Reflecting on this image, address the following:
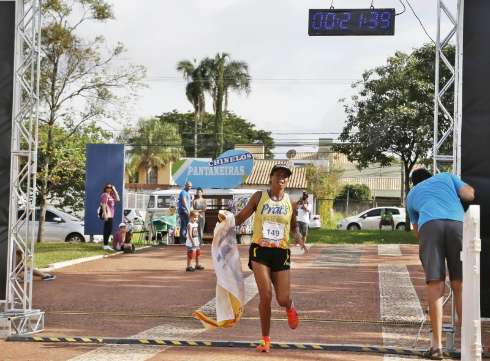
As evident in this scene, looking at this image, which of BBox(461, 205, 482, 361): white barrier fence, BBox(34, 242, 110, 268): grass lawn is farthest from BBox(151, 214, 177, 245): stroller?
BBox(461, 205, 482, 361): white barrier fence

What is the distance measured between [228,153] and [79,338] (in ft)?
67.9

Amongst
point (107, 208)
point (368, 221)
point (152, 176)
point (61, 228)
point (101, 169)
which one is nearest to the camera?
point (107, 208)

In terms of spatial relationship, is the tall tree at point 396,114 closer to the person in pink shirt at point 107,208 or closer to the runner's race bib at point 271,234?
the person in pink shirt at point 107,208

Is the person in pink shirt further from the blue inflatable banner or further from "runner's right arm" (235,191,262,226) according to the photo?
"runner's right arm" (235,191,262,226)

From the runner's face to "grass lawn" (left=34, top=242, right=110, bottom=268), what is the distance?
10.4m

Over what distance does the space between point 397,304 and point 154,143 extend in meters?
57.4

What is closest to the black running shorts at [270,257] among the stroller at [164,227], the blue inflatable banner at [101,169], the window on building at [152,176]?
the blue inflatable banner at [101,169]

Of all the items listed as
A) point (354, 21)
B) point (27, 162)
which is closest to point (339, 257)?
point (354, 21)

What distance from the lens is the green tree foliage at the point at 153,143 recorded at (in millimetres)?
67688

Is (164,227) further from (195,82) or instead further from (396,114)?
(195,82)

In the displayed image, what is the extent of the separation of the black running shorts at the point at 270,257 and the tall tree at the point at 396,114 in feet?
92.1

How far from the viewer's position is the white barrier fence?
5.09m

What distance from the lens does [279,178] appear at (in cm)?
809

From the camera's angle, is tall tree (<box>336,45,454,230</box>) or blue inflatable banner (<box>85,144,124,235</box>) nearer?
blue inflatable banner (<box>85,144,124,235</box>)
